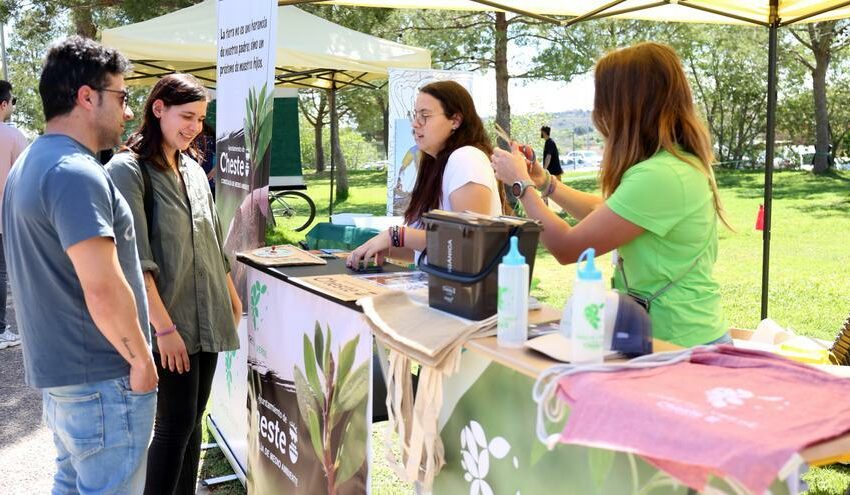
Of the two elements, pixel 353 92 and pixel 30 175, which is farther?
pixel 353 92

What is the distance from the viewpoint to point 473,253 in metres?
1.81

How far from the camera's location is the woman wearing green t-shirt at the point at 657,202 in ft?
6.19

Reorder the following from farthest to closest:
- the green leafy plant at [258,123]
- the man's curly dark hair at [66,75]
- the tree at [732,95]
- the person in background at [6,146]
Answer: the tree at [732,95], the person in background at [6,146], the green leafy plant at [258,123], the man's curly dark hair at [66,75]

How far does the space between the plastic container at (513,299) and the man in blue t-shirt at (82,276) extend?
964mm

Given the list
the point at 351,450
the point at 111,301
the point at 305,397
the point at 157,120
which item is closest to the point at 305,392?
the point at 305,397

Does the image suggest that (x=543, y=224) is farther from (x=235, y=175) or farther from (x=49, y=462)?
(x=49, y=462)

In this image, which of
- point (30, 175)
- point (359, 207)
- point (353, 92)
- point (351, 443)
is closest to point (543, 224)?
point (351, 443)

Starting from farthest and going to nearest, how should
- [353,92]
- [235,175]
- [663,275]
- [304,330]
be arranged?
[353,92]
[235,175]
[304,330]
[663,275]

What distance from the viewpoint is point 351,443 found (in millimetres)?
2457

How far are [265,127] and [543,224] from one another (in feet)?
4.57

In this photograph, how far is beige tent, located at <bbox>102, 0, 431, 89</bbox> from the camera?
755 centimetres

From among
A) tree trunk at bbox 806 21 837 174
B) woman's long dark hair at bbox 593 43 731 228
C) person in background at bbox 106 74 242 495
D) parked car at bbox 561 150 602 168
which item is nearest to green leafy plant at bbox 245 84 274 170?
person in background at bbox 106 74 242 495

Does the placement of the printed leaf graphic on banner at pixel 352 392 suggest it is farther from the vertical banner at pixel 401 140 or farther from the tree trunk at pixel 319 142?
the tree trunk at pixel 319 142

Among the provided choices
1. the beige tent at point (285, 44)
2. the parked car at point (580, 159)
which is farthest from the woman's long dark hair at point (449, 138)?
the parked car at point (580, 159)
